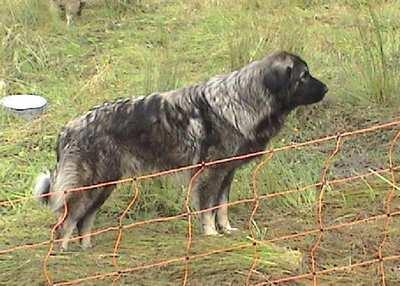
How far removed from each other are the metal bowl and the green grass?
0.27 feet

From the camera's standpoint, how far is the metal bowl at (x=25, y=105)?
26.6 feet

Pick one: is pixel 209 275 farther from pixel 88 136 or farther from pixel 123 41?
pixel 123 41

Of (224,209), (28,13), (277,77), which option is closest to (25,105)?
(28,13)

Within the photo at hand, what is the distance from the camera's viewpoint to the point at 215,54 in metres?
9.32

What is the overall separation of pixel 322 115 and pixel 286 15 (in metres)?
2.63

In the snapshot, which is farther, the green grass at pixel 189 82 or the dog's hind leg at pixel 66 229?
the dog's hind leg at pixel 66 229

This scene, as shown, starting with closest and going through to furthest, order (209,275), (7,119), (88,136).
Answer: (209,275) < (88,136) < (7,119)

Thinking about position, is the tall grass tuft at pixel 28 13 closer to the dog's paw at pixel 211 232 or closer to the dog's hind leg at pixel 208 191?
the dog's hind leg at pixel 208 191

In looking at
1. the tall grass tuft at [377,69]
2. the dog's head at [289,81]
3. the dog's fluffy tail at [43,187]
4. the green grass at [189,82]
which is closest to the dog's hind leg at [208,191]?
the green grass at [189,82]

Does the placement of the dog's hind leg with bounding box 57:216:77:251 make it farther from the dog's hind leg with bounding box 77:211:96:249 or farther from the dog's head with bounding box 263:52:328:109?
the dog's head with bounding box 263:52:328:109

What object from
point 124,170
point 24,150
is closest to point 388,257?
point 124,170

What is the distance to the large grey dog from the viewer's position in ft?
19.1

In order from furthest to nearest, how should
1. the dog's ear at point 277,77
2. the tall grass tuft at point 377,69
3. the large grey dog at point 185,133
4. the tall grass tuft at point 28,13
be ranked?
the tall grass tuft at point 28,13 → the tall grass tuft at point 377,69 → the dog's ear at point 277,77 → the large grey dog at point 185,133

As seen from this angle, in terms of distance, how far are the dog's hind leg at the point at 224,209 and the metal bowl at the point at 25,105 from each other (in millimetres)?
2607
